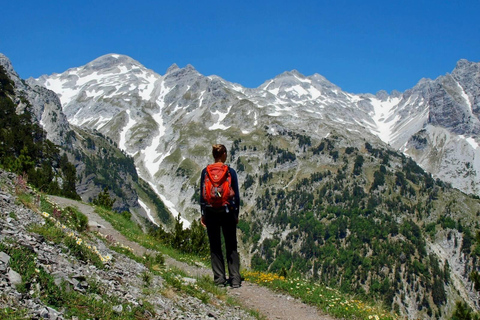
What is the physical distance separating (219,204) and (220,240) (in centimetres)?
164

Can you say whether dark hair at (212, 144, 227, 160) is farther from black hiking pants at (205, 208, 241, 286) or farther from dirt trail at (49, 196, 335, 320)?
dirt trail at (49, 196, 335, 320)

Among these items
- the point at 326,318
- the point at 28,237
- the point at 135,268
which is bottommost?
the point at 326,318

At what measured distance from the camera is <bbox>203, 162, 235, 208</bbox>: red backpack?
11.2 meters

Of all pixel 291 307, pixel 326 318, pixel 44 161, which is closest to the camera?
pixel 326 318

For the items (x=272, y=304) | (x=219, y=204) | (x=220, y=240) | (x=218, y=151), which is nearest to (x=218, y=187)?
(x=219, y=204)

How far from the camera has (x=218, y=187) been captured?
1121 centimetres

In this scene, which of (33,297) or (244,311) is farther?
(244,311)

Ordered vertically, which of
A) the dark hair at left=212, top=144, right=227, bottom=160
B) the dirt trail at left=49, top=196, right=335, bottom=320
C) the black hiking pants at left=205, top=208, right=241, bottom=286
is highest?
the dark hair at left=212, top=144, right=227, bottom=160

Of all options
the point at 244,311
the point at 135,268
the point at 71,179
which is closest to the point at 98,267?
the point at 135,268

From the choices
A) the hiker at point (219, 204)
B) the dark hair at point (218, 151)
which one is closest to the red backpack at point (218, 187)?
the hiker at point (219, 204)

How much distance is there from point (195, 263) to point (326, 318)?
918cm

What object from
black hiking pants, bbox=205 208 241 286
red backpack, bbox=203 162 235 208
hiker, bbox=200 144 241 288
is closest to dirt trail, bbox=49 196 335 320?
black hiking pants, bbox=205 208 241 286

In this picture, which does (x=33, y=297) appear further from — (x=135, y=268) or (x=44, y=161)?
(x=44, y=161)

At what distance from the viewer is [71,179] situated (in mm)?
62219
